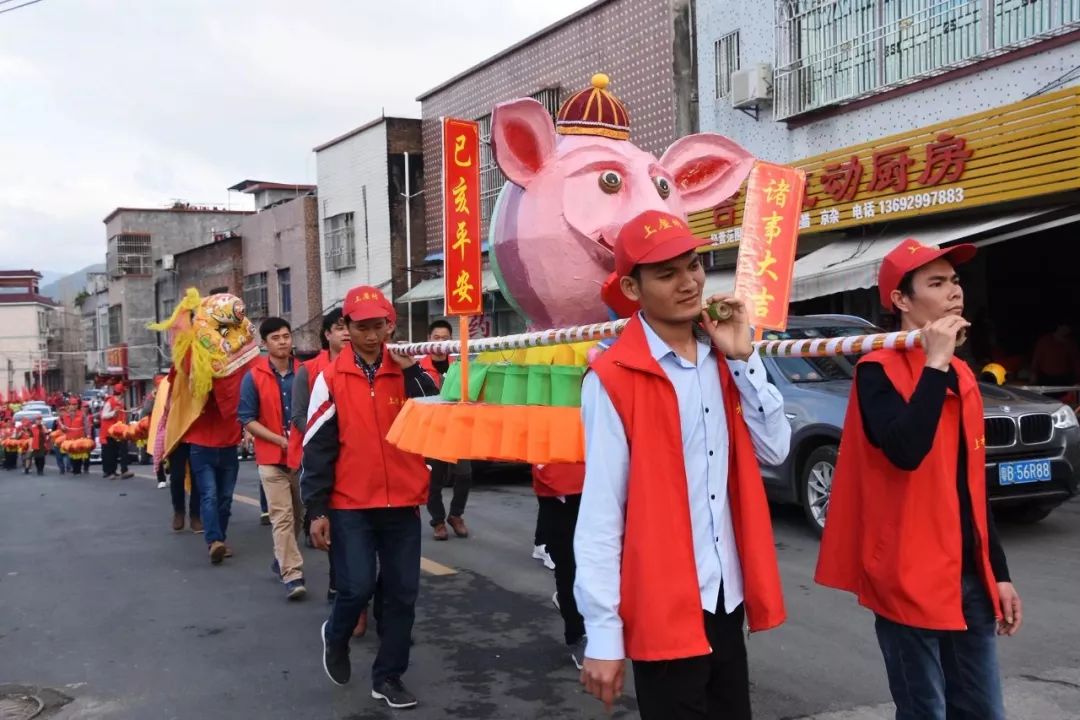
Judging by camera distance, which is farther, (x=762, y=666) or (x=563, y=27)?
(x=563, y=27)

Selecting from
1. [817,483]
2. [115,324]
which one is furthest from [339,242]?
[115,324]

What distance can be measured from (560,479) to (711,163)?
171cm

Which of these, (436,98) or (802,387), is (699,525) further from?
(436,98)

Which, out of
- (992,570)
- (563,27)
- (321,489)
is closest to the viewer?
(992,570)

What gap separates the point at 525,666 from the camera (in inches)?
190

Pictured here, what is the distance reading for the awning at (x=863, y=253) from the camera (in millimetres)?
10141

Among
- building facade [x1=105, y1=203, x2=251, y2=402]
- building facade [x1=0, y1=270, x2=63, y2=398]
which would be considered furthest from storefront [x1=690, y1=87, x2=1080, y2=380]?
building facade [x1=0, y1=270, x2=63, y2=398]

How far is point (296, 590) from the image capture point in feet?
20.5

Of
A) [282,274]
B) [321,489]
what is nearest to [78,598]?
[321,489]

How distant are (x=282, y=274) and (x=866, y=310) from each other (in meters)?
19.7

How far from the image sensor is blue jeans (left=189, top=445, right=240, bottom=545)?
7.56 m

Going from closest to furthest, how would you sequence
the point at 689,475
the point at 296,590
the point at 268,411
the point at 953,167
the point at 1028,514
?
1. the point at 689,475
2. the point at 296,590
3. the point at 268,411
4. the point at 1028,514
5. the point at 953,167

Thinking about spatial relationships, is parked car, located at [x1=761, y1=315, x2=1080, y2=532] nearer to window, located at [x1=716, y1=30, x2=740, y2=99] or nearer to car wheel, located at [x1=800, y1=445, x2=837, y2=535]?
car wheel, located at [x1=800, y1=445, x2=837, y2=535]

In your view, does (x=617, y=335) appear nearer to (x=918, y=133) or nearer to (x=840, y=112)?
(x=918, y=133)
